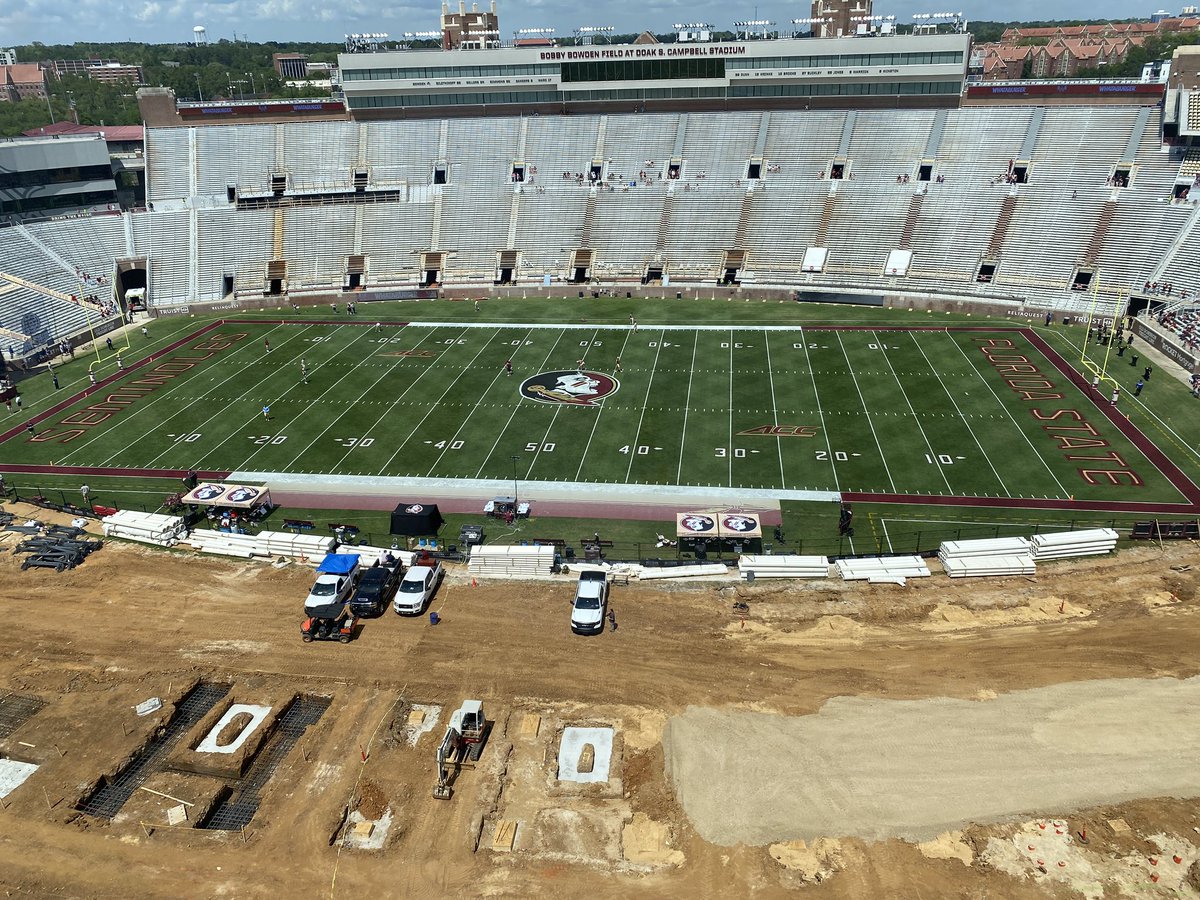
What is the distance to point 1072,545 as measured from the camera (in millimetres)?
30375

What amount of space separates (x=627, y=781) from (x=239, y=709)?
39.2ft

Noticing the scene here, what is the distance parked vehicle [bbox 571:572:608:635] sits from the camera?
2702cm

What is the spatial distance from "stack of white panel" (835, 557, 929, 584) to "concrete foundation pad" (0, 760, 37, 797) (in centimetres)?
2620

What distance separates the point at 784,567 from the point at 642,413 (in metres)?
16.1

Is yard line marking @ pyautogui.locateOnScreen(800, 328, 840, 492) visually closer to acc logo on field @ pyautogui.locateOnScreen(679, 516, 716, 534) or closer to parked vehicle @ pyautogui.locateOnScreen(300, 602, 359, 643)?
acc logo on field @ pyautogui.locateOnScreen(679, 516, 716, 534)

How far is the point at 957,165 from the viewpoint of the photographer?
2717 inches

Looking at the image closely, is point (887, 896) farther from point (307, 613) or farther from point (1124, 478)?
point (1124, 478)

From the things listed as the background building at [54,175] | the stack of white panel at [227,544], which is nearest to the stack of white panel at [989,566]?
the stack of white panel at [227,544]

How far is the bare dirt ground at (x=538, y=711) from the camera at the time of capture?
737 inches

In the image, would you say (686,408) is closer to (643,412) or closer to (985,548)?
(643,412)

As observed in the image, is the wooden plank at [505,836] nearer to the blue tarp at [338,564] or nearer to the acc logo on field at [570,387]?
the blue tarp at [338,564]

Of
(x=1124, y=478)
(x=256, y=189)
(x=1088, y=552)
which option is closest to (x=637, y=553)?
(x=1088, y=552)

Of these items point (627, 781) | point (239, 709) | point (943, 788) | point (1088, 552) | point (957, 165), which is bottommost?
point (239, 709)

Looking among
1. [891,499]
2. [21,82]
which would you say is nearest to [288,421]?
[891,499]
